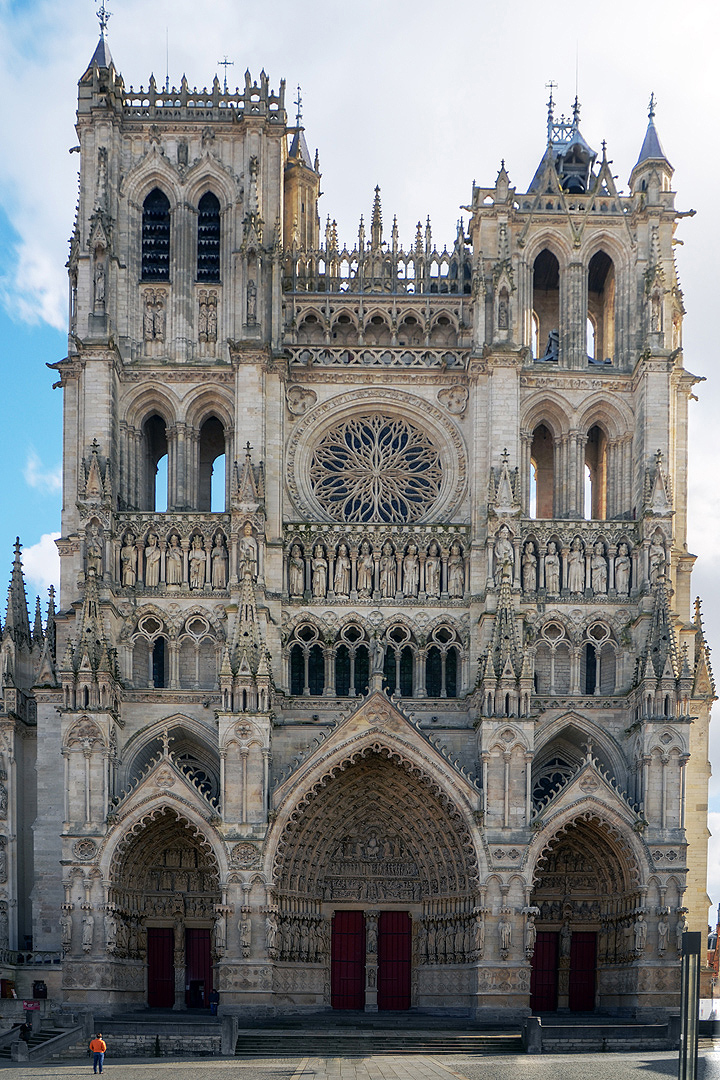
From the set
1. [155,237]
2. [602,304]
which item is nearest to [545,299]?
[602,304]

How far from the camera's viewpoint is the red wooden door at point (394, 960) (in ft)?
149

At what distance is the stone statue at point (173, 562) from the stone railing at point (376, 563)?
3.24 meters

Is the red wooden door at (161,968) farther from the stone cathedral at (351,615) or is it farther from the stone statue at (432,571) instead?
the stone statue at (432,571)

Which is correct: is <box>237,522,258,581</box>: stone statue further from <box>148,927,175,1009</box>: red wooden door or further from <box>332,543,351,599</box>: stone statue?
<box>148,927,175,1009</box>: red wooden door

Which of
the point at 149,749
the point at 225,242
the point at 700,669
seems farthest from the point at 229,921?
the point at 225,242

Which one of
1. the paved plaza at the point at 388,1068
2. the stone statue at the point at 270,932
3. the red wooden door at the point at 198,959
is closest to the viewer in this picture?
the paved plaza at the point at 388,1068

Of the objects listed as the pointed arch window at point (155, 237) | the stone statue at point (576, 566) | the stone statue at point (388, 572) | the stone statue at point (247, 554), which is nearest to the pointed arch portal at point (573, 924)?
the stone statue at point (576, 566)

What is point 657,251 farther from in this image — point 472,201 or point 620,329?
point 472,201

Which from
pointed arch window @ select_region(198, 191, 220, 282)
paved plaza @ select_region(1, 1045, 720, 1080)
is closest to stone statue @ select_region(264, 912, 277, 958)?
paved plaza @ select_region(1, 1045, 720, 1080)

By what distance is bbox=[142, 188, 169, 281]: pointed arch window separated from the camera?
4950 centimetres

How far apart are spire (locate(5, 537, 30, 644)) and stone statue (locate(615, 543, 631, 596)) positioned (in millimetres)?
18527

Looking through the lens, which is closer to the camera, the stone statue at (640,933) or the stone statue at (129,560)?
the stone statue at (640,933)

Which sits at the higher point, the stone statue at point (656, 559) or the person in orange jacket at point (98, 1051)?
the stone statue at point (656, 559)

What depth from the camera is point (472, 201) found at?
49.4m
